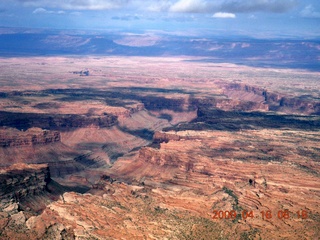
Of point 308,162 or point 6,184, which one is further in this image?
point 308,162

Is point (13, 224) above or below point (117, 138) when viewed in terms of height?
above

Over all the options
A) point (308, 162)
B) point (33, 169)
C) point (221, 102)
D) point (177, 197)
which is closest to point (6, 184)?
point (33, 169)

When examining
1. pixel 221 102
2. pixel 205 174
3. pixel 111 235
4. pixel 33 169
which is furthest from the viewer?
pixel 221 102

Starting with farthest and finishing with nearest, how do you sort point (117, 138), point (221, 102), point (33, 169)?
point (221, 102), point (117, 138), point (33, 169)

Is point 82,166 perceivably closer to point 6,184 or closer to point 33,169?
point 33,169
